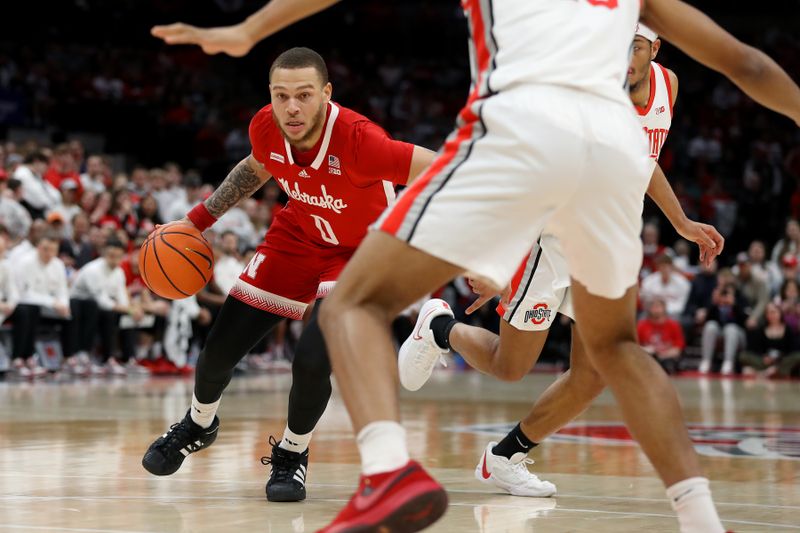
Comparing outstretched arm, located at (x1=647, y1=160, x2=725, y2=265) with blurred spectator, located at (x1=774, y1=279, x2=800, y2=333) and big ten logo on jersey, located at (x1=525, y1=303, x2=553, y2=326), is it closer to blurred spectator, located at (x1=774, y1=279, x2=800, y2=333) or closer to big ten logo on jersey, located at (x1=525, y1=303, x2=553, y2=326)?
big ten logo on jersey, located at (x1=525, y1=303, x2=553, y2=326)

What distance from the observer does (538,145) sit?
2.92 m

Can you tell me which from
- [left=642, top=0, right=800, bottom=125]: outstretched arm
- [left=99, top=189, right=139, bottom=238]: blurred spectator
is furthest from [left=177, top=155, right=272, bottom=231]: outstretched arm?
[left=99, top=189, right=139, bottom=238]: blurred spectator

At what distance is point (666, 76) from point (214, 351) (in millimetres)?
2365

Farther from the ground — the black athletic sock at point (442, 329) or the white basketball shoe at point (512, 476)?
the black athletic sock at point (442, 329)

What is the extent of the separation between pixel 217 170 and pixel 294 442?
16.2 meters

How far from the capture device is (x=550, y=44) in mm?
3062

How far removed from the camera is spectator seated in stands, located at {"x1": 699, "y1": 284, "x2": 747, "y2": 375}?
54.5 feet

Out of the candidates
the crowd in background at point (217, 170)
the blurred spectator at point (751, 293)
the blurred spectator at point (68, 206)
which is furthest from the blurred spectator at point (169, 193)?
the blurred spectator at point (751, 293)

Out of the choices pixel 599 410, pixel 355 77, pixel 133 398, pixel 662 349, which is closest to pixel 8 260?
pixel 133 398

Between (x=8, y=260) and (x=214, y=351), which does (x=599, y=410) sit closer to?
(x=214, y=351)

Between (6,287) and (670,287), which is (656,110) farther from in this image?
(670,287)

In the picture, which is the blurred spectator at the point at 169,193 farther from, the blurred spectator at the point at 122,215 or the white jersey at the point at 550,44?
the white jersey at the point at 550,44

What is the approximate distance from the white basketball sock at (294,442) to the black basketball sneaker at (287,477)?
0.02m

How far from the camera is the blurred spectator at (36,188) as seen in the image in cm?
1428
